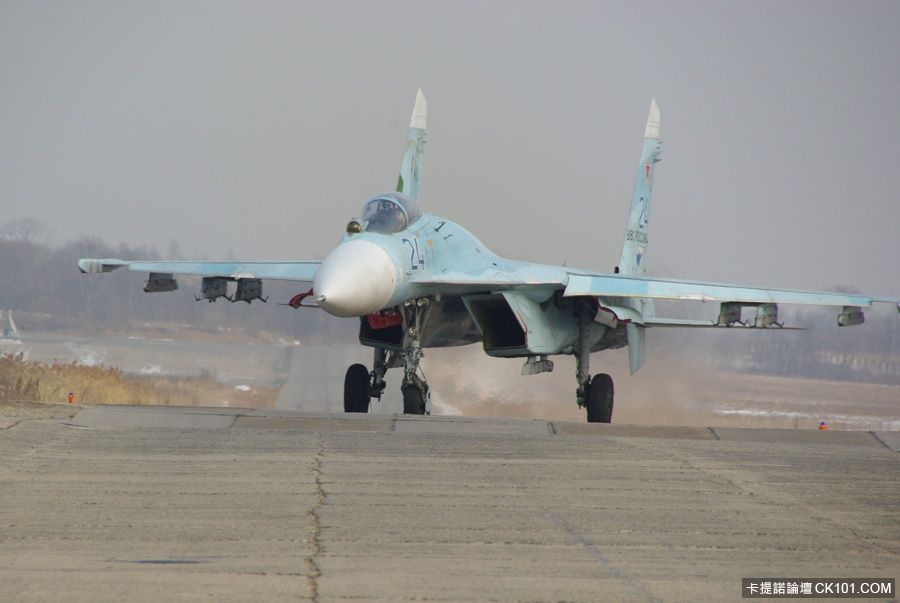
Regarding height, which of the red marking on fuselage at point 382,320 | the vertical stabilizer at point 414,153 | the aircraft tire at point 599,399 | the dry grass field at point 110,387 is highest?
the vertical stabilizer at point 414,153

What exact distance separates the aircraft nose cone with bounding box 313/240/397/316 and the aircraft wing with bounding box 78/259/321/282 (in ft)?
10.8

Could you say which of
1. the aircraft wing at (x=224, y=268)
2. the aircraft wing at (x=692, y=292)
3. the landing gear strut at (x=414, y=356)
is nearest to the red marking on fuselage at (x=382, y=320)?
the landing gear strut at (x=414, y=356)

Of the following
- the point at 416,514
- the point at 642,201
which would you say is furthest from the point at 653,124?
the point at 416,514

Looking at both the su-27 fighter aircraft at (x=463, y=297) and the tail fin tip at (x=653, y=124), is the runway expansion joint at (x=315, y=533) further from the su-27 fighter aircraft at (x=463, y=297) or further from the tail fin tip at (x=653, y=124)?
the tail fin tip at (x=653, y=124)

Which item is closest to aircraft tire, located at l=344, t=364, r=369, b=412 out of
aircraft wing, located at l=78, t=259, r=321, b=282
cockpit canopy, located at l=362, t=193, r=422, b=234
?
aircraft wing, located at l=78, t=259, r=321, b=282

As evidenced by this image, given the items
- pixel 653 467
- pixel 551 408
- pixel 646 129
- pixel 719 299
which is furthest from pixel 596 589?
pixel 551 408

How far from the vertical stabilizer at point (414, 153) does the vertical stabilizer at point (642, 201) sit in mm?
4367

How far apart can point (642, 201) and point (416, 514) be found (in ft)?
49.2

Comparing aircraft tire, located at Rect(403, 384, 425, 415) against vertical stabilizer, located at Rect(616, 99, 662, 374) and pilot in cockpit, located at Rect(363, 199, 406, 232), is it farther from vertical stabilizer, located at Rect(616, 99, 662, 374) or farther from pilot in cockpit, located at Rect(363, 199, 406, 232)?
vertical stabilizer, located at Rect(616, 99, 662, 374)

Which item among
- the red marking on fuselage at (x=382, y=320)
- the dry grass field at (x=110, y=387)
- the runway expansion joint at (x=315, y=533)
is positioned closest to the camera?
the runway expansion joint at (x=315, y=533)

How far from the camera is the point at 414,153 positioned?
19219 mm

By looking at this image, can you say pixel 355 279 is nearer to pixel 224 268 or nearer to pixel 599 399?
pixel 224 268

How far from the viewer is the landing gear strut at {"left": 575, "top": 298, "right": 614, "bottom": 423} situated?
1817 centimetres

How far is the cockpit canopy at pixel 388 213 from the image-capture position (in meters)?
15.3
